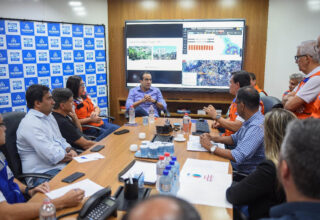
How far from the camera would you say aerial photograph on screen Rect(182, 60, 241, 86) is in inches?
211

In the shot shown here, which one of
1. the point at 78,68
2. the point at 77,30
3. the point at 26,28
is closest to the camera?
the point at 26,28

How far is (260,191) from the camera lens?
1.53 metres

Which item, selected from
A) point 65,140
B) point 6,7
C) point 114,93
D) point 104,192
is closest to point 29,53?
point 6,7

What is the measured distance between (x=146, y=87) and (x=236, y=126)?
2.22m

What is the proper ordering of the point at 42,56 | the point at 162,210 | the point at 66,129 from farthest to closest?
the point at 42,56 → the point at 66,129 → the point at 162,210

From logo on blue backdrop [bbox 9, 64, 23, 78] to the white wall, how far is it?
14.8 feet

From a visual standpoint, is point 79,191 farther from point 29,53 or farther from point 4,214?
point 29,53

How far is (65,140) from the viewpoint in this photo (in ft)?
9.21

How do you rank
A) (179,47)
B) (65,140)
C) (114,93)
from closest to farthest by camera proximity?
(65,140) → (179,47) → (114,93)

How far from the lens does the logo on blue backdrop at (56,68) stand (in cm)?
495

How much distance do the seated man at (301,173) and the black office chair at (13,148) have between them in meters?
1.76

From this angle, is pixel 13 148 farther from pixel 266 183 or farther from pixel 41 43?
pixel 41 43

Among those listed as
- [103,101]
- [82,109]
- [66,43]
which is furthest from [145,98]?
[66,43]

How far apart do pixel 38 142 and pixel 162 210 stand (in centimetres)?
206
